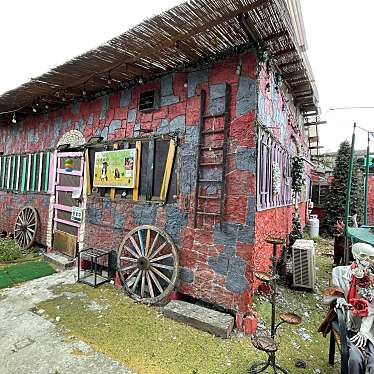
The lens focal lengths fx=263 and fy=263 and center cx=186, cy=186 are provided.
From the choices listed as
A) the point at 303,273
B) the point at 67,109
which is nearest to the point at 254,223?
the point at 303,273

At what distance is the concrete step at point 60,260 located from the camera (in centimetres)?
627

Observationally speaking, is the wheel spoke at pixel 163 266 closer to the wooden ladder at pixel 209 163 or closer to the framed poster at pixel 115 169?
the wooden ladder at pixel 209 163

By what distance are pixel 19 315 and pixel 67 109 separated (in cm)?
518

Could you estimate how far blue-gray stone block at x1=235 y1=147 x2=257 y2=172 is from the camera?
399 cm

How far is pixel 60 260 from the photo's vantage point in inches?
254

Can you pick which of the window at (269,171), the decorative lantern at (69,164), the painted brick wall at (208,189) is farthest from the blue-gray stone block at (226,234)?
the decorative lantern at (69,164)

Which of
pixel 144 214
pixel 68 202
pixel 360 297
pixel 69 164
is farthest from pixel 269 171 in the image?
pixel 68 202

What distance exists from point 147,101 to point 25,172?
18.2ft

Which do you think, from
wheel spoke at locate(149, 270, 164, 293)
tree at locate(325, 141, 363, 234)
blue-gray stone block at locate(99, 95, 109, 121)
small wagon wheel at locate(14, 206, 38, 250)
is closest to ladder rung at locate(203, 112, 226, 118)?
blue-gray stone block at locate(99, 95, 109, 121)

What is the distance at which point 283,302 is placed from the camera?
462cm

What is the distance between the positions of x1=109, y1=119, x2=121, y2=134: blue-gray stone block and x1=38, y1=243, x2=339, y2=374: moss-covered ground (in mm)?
3448

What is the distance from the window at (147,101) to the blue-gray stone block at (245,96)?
5.69 feet

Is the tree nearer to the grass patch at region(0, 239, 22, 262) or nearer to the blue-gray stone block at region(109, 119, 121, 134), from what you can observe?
the blue-gray stone block at region(109, 119, 121, 134)

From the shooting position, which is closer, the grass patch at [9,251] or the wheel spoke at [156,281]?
the wheel spoke at [156,281]
